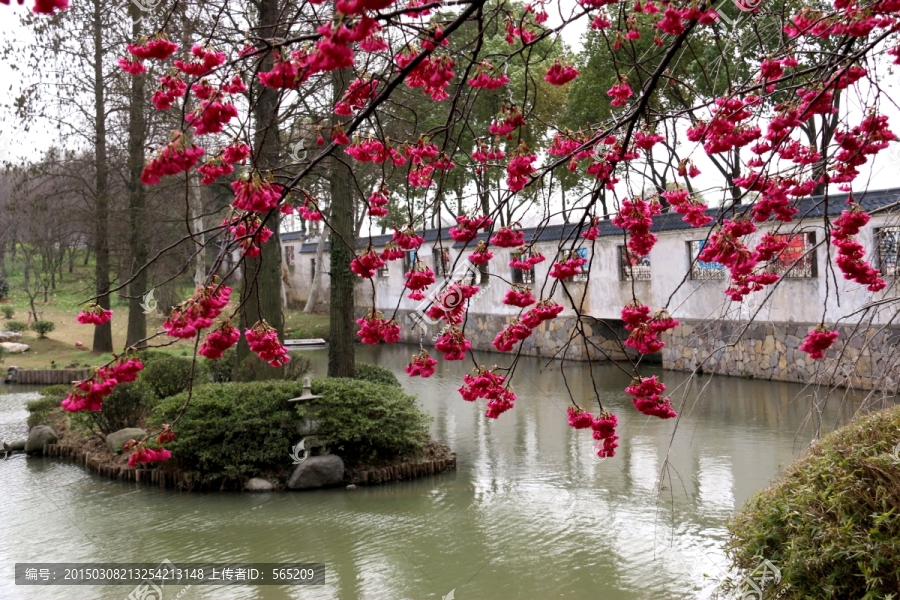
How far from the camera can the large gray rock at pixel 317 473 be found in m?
6.12

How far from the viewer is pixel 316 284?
2138 centimetres

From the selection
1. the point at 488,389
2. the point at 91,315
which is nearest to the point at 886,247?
the point at 488,389

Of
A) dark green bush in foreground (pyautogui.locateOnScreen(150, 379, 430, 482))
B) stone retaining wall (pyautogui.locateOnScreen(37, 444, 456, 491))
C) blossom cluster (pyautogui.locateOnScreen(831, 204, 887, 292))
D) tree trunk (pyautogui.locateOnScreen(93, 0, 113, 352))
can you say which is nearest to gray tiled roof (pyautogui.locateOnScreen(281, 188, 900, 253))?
blossom cluster (pyautogui.locateOnScreen(831, 204, 887, 292))

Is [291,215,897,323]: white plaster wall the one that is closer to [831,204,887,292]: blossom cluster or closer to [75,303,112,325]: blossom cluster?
[831,204,887,292]: blossom cluster

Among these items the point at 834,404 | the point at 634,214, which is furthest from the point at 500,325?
the point at 634,214

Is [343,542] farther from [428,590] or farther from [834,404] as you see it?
[834,404]

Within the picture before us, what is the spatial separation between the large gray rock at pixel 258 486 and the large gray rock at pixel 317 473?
16 cm

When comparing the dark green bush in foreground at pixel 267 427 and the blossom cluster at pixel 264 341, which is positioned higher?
the blossom cluster at pixel 264 341

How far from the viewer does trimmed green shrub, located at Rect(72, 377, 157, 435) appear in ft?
24.6

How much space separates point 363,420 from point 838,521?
13.5ft

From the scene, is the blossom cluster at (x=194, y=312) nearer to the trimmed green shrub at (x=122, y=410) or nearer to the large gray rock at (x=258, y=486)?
the large gray rock at (x=258, y=486)

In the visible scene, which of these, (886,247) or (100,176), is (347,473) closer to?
(886,247)
